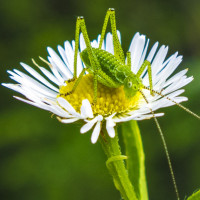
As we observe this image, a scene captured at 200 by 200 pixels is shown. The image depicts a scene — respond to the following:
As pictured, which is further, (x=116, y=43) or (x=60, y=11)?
(x=60, y=11)

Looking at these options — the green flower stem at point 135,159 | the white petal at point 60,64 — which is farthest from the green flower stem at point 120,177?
the white petal at point 60,64

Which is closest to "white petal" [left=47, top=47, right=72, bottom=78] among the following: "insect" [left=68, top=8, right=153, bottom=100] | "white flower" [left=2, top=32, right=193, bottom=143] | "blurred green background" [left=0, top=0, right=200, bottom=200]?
"white flower" [left=2, top=32, right=193, bottom=143]

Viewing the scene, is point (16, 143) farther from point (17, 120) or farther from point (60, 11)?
point (60, 11)

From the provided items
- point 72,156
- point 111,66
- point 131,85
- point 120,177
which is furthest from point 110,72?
point 72,156

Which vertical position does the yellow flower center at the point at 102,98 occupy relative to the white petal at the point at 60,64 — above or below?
below

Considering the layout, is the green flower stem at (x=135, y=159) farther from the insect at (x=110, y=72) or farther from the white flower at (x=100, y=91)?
the insect at (x=110, y=72)

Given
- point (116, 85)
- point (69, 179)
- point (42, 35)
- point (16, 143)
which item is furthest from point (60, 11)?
point (116, 85)

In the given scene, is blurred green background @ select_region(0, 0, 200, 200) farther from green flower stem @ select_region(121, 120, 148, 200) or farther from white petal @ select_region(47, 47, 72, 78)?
green flower stem @ select_region(121, 120, 148, 200)

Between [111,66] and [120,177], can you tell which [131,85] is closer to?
[111,66]
